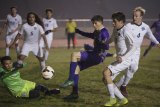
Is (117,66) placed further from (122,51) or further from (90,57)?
(90,57)

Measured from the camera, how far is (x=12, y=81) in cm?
832

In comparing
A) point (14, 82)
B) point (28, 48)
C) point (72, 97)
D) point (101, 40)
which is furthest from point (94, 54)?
point (28, 48)

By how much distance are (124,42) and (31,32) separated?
14.8 feet

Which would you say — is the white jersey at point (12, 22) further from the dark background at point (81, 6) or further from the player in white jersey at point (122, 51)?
the dark background at point (81, 6)

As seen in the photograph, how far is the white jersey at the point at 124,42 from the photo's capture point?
765 cm

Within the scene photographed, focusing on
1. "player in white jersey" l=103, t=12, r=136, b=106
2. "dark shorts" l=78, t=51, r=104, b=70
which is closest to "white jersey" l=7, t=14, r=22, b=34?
"dark shorts" l=78, t=51, r=104, b=70

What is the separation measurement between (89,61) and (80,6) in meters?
29.9

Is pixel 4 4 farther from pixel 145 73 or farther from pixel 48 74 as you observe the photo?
pixel 48 74

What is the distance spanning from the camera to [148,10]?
126 feet

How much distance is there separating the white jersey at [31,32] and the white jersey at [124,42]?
4183mm

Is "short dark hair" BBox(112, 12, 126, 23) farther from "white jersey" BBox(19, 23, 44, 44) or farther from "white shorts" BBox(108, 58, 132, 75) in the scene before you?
"white jersey" BBox(19, 23, 44, 44)

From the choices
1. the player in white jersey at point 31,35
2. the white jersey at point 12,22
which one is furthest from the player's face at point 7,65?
the white jersey at point 12,22

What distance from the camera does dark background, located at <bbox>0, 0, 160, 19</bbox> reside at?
37.1 metres

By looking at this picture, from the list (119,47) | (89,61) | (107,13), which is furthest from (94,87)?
(107,13)
